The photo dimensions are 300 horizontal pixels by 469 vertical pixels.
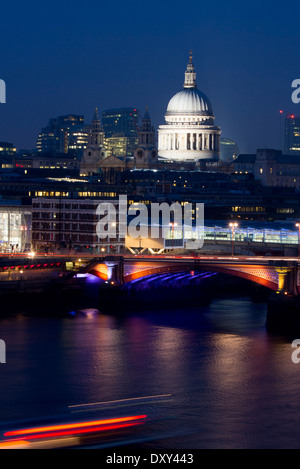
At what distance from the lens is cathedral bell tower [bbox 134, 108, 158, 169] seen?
114188 millimetres

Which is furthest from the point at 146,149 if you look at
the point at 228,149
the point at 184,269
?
the point at 184,269

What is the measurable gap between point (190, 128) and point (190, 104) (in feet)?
8.13

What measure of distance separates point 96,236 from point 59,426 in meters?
32.4

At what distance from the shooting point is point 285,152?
14688 centimetres

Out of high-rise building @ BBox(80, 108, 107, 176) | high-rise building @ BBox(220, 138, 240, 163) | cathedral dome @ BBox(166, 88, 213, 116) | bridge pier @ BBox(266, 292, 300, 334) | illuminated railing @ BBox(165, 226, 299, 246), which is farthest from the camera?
high-rise building @ BBox(220, 138, 240, 163)

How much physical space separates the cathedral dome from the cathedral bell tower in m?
4.95

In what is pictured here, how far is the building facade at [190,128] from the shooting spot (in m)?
121

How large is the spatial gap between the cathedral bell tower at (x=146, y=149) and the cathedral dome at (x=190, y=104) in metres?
4.95

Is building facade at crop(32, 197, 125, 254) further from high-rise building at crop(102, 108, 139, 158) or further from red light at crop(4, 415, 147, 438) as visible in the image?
high-rise building at crop(102, 108, 139, 158)

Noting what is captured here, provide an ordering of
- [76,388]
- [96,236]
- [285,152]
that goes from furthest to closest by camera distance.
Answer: [285,152], [96,236], [76,388]

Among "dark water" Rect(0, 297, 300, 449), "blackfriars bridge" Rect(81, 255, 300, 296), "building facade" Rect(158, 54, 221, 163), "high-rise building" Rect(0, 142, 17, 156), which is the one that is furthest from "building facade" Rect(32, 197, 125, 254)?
"high-rise building" Rect(0, 142, 17, 156)

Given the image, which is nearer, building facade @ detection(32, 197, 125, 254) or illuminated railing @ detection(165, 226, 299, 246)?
building facade @ detection(32, 197, 125, 254)
